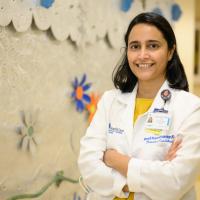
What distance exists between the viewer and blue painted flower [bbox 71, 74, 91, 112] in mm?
2322

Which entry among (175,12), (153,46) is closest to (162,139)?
(153,46)

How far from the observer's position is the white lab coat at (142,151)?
131 cm

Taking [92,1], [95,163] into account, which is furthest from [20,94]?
[92,1]

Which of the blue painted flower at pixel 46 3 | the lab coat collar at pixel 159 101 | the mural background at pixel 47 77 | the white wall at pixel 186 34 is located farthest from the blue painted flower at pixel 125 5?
the lab coat collar at pixel 159 101

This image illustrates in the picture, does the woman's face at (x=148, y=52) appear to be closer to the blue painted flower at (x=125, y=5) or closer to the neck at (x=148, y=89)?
the neck at (x=148, y=89)

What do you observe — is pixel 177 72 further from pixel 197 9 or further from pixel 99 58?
pixel 197 9

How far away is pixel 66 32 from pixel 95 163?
1063 millimetres

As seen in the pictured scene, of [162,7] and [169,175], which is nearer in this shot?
[169,175]

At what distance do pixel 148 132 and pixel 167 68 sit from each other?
326 millimetres

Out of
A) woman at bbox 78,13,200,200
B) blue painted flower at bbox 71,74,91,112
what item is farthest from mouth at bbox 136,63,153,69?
blue painted flower at bbox 71,74,91,112

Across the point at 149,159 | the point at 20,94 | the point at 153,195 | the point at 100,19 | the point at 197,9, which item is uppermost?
the point at 197,9

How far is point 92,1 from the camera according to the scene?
2.39m

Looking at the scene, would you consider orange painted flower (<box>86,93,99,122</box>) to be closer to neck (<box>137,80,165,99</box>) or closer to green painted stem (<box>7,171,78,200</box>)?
green painted stem (<box>7,171,78,200</box>)

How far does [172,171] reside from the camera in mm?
1301
